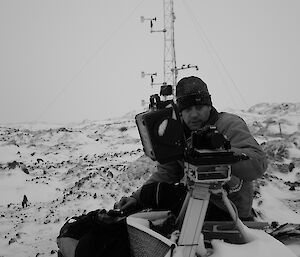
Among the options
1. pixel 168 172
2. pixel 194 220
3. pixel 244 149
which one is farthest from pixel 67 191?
pixel 194 220

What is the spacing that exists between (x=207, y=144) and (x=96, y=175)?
8.87m

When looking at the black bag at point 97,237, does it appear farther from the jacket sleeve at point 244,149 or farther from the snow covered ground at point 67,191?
the jacket sleeve at point 244,149

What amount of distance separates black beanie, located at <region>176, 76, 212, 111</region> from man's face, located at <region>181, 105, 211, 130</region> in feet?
0.21

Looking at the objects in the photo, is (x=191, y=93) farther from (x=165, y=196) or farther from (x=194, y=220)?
(x=194, y=220)

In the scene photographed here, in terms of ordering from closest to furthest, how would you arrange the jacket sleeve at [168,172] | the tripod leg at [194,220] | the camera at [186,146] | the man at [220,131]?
1. the camera at [186,146]
2. the tripod leg at [194,220]
3. the man at [220,131]
4. the jacket sleeve at [168,172]

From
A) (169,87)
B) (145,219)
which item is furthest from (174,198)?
(169,87)

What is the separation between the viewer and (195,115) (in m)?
3.17

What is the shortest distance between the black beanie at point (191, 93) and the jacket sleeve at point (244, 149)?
1.00 feet

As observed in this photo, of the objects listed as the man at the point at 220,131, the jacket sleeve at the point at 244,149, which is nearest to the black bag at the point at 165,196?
the man at the point at 220,131

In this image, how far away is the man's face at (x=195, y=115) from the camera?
Answer: 316 centimetres

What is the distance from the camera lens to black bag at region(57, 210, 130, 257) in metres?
2.34

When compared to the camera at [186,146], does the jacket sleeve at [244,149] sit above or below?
below

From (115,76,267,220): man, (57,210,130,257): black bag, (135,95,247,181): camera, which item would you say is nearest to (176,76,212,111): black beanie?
(115,76,267,220): man

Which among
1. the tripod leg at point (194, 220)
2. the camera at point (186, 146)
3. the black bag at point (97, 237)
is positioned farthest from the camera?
the black bag at point (97, 237)
